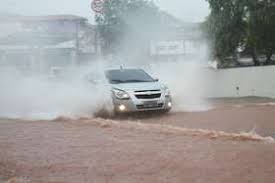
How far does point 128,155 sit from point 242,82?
2034cm

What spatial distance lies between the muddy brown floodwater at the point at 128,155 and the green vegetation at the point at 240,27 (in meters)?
16.8

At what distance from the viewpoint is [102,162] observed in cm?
706

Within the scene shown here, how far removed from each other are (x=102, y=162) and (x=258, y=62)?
27225 millimetres

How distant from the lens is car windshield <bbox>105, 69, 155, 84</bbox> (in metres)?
15.9

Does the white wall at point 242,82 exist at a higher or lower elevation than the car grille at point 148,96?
lower

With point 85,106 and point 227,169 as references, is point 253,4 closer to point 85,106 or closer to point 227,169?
point 85,106

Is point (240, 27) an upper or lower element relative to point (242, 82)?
upper

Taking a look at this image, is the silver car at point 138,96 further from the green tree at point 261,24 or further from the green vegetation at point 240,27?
the green vegetation at point 240,27

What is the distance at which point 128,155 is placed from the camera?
7445 millimetres

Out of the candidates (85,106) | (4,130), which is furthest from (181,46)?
(4,130)

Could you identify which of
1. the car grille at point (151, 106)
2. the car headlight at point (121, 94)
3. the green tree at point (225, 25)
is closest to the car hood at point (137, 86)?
the car headlight at point (121, 94)

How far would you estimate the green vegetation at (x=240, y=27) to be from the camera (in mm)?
26938

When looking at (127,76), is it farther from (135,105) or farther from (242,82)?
(242,82)

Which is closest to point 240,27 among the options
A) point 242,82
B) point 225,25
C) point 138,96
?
point 225,25
